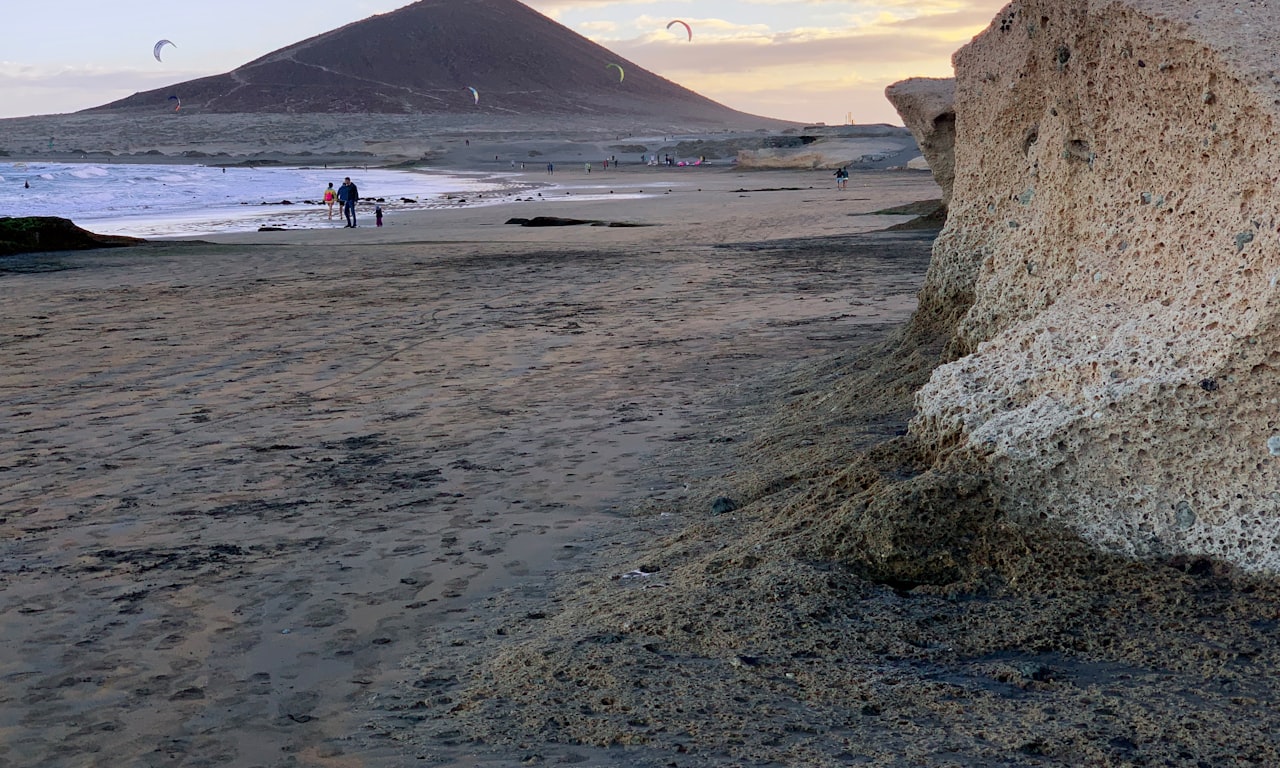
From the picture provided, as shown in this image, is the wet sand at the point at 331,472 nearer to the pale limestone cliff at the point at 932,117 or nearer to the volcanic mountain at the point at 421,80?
the pale limestone cliff at the point at 932,117

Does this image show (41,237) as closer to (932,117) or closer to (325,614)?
(932,117)

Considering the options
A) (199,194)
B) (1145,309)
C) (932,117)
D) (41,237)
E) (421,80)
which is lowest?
(1145,309)

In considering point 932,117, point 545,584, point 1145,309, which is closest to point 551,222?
point 932,117

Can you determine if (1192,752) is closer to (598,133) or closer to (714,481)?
(714,481)

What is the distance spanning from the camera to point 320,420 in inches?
245

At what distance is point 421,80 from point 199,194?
141903 millimetres

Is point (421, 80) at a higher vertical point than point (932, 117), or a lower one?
higher

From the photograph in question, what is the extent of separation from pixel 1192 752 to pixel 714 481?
2648 mm

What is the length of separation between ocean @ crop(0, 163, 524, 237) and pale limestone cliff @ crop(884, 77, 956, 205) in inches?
564

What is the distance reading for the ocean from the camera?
87.0 ft

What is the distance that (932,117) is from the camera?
1289 cm

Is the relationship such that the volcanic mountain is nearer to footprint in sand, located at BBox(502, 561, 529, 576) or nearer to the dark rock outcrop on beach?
the dark rock outcrop on beach

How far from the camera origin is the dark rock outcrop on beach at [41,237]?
15891 mm

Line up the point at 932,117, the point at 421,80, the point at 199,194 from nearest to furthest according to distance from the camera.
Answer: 1. the point at 932,117
2. the point at 199,194
3. the point at 421,80
